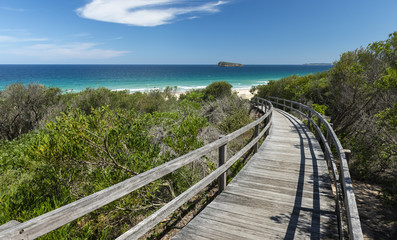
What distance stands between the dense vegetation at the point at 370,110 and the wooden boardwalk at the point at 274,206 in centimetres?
238

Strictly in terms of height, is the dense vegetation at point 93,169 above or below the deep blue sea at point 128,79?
below

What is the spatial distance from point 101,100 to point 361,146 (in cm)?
1671

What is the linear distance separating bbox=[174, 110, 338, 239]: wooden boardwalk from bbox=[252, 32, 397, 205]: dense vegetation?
2.38 meters

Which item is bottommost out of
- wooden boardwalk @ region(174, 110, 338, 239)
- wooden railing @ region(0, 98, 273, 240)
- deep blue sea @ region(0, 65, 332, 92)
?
wooden boardwalk @ region(174, 110, 338, 239)

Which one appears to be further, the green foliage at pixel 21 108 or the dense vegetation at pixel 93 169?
the green foliage at pixel 21 108

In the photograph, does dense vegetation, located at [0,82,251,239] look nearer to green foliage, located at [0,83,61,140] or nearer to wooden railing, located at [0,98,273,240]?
wooden railing, located at [0,98,273,240]

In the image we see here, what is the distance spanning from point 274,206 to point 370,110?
9794 millimetres

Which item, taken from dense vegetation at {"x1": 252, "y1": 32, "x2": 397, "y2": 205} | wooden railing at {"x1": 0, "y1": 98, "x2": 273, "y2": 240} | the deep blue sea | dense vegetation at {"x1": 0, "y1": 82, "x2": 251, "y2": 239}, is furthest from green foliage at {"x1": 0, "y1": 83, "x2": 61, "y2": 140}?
dense vegetation at {"x1": 252, "y1": 32, "x2": 397, "y2": 205}

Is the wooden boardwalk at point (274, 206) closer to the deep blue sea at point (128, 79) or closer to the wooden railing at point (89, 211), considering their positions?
the wooden railing at point (89, 211)

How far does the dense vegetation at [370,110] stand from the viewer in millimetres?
6703

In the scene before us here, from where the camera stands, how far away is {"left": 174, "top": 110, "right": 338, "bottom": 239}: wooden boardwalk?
9.99 feet

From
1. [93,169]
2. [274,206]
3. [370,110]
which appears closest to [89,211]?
[274,206]

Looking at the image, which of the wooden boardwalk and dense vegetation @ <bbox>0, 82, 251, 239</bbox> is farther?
dense vegetation @ <bbox>0, 82, 251, 239</bbox>

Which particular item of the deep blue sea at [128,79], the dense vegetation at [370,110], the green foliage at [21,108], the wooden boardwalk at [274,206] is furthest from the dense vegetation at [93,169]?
the deep blue sea at [128,79]
